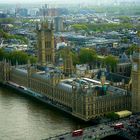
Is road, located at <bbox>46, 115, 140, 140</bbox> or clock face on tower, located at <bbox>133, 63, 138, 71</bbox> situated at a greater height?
clock face on tower, located at <bbox>133, 63, 138, 71</bbox>

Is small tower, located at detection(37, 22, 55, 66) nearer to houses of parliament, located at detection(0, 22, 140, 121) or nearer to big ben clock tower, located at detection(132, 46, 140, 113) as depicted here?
houses of parliament, located at detection(0, 22, 140, 121)

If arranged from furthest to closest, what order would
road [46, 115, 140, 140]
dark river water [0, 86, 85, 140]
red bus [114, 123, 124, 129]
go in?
dark river water [0, 86, 85, 140] < red bus [114, 123, 124, 129] < road [46, 115, 140, 140]

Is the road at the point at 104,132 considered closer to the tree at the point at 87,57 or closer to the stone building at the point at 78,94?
the stone building at the point at 78,94

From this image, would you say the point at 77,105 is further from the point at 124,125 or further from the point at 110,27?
the point at 110,27

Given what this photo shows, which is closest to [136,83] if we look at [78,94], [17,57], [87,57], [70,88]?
[78,94]

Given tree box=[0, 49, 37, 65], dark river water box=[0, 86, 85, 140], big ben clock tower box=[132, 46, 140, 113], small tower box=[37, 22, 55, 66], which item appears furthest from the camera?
tree box=[0, 49, 37, 65]

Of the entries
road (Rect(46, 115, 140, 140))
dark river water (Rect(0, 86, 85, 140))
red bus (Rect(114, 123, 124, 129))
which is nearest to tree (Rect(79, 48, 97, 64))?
dark river water (Rect(0, 86, 85, 140))

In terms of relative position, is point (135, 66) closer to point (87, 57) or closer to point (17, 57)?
point (87, 57)

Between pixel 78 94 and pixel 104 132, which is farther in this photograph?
pixel 78 94
